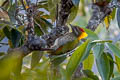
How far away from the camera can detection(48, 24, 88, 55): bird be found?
680mm

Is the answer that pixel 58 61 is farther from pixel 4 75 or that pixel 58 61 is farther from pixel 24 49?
pixel 4 75

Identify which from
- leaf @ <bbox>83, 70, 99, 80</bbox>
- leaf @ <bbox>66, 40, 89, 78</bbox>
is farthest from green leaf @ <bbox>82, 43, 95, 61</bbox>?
leaf @ <bbox>83, 70, 99, 80</bbox>

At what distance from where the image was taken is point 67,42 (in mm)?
688

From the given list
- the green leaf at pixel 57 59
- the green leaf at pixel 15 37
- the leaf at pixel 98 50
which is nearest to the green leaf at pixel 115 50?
the leaf at pixel 98 50

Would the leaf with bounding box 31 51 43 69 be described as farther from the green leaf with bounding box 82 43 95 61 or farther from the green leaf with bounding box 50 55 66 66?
the green leaf with bounding box 82 43 95 61

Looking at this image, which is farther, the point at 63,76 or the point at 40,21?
the point at 40,21

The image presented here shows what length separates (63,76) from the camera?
26.1 inches

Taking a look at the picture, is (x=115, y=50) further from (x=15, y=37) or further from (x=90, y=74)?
(x=15, y=37)

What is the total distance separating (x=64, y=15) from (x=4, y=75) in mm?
359

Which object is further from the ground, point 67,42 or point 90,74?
point 67,42

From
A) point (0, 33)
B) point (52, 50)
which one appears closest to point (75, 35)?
point (52, 50)

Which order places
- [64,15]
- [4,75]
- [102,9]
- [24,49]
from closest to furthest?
[4,75] → [24,49] → [64,15] → [102,9]

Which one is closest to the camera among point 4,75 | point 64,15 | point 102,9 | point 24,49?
point 4,75

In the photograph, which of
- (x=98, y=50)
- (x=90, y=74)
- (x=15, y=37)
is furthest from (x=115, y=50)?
(x=15, y=37)
